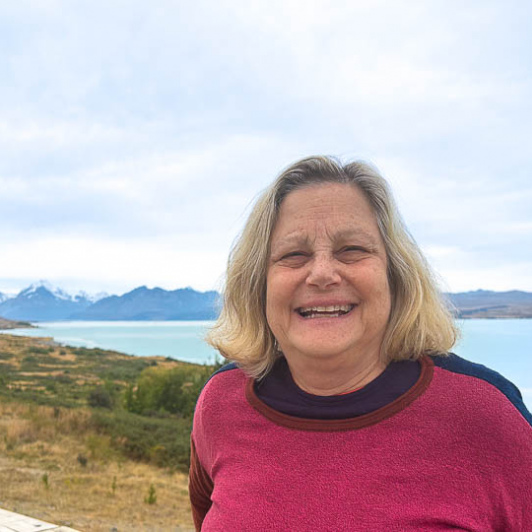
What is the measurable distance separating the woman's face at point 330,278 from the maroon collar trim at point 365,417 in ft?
0.49

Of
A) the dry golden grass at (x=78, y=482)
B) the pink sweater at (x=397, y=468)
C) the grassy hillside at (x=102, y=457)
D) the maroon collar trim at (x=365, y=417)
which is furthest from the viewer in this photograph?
the grassy hillside at (x=102, y=457)

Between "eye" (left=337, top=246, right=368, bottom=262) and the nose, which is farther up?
"eye" (left=337, top=246, right=368, bottom=262)

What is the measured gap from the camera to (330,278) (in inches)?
52.3

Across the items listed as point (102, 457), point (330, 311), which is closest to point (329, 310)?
point (330, 311)

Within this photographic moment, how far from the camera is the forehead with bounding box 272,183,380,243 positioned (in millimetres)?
1376

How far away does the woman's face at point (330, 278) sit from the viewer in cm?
134

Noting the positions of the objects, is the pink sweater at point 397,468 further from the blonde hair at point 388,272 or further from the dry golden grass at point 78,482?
the dry golden grass at point 78,482

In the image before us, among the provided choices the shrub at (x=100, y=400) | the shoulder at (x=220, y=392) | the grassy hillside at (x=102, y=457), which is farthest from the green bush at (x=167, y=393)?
the shoulder at (x=220, y=392)

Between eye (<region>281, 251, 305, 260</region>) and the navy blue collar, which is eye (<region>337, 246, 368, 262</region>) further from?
the navy blue collar

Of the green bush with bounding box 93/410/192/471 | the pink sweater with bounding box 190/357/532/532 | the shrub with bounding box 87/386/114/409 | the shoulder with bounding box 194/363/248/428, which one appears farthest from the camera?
the shrub with bounding box 87/386/114/409

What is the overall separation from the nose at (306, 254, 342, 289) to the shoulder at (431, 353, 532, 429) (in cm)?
35

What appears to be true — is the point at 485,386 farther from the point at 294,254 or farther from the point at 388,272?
the point at 294,254

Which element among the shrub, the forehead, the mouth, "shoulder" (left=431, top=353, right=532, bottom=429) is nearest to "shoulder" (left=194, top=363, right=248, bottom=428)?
the mouth

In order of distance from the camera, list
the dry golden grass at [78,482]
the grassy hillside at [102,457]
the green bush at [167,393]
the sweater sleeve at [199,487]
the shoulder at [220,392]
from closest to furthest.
Result: 1. the shoulder at [220,392]
2. the sweater sleeve at [199,487]
3. the dry golden grass at [78,482]
4. the grassy hillside at [102,457]
5. the green bush at [167,393]
